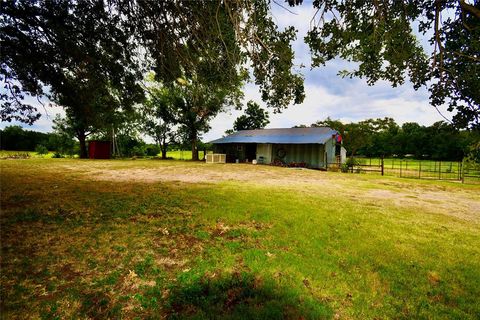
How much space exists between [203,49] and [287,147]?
21.9 metres

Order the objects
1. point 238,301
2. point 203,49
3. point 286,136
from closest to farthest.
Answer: point 238,301 < point 203,49 < point 286,136

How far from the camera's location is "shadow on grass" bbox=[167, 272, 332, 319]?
281cm

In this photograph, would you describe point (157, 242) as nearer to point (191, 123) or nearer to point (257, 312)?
point (257, 312)

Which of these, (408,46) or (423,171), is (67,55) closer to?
(408,46)

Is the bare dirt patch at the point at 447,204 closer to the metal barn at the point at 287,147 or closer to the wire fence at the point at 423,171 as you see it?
the wire fence at the point at 423,171

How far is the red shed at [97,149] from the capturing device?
99.9ft

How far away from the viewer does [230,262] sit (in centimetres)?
396

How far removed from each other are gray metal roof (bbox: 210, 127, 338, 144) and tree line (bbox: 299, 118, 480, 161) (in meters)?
6.01

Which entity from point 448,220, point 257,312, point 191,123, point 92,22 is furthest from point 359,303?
point 191,123

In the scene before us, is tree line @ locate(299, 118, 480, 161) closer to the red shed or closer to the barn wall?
the barn wall

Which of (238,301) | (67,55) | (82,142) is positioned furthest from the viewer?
(82,142)

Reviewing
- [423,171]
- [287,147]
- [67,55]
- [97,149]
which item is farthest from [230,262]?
[97,149]

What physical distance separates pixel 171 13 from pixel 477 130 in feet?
22.4

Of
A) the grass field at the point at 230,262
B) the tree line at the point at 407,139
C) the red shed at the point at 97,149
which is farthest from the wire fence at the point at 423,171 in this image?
the red shed at the point at 97,149
